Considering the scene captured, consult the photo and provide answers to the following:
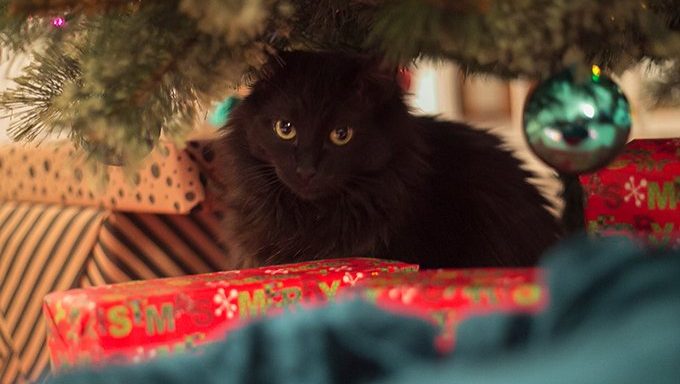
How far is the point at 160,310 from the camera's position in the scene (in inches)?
24.1

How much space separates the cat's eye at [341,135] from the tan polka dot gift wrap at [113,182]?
0.27m

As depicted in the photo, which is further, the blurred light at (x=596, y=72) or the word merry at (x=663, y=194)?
the word merry at (x=663, y=194)

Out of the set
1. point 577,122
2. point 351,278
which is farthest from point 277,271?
point 577,122

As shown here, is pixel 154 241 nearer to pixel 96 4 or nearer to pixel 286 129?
pixel 286 129

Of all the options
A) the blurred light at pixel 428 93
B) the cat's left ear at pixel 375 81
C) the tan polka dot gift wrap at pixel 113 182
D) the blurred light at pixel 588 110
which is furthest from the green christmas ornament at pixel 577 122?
the blurred light at pixel 428 93

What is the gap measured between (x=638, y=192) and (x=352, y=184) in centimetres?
35

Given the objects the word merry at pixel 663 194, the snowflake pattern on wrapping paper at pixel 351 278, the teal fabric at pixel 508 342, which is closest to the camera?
the teal fabric at pixel 508 342

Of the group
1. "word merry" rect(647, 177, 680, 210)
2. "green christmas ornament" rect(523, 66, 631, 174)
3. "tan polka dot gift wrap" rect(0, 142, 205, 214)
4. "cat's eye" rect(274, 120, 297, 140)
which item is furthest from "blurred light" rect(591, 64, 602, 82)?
"tan polka dot gift wrap" rect(0, 142, 205, 214)

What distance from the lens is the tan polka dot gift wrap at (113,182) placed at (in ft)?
3.98

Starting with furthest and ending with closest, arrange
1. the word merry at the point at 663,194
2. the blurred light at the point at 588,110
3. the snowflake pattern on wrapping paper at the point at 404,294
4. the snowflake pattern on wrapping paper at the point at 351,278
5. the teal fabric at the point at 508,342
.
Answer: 1. the word merry at the point at 663,194
2. the snowflake pattern on wrapping paper at the point at 351,278
3. the blurred light at the point at 588,110
4. the snowflake pattern on wrapping paper at the point at 404,294
5. the teal fabric at the point at 508,342

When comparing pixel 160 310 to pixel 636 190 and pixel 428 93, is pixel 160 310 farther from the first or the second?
pixel 428 93

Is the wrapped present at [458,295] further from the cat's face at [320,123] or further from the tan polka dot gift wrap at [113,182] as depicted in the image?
the tan polka dot gift wrap at [113,182]

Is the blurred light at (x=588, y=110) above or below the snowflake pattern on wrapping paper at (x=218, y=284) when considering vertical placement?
above

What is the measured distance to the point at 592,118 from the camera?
58 centimetres
